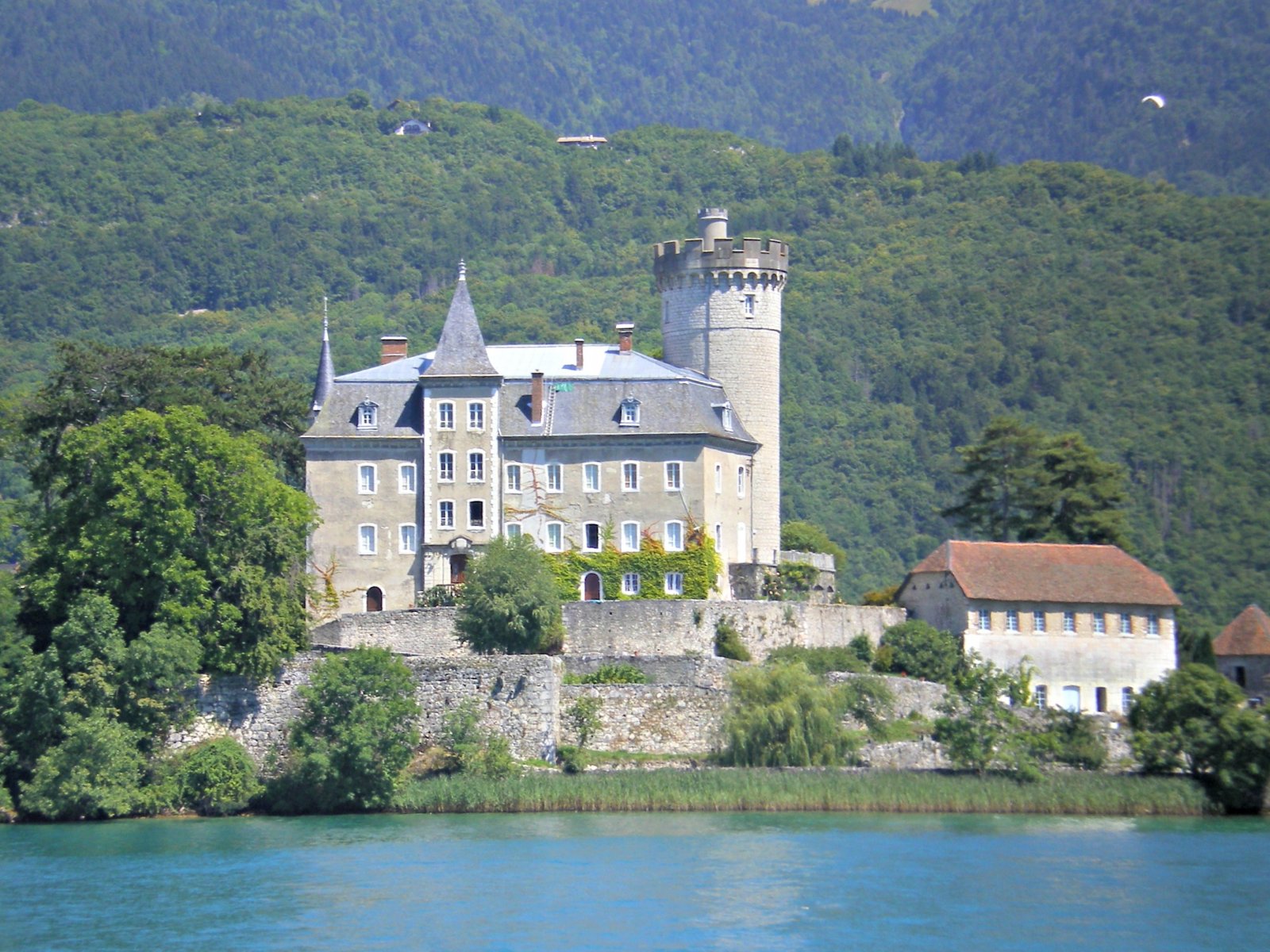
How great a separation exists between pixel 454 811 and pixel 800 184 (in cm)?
9484

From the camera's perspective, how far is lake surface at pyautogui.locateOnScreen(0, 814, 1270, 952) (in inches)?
1394

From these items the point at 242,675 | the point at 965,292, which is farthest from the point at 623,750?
the point at 965,292

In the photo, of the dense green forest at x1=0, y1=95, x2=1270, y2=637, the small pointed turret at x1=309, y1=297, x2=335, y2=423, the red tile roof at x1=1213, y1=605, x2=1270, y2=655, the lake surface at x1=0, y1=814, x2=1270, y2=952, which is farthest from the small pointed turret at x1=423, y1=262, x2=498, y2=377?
the dense green forest at x1=0, y1=95, x2=1270, y2=637

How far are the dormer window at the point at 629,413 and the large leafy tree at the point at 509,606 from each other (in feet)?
21.7

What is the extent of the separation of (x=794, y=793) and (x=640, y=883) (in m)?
9.67

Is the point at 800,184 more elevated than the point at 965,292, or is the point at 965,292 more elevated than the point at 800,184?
the point at 800,184

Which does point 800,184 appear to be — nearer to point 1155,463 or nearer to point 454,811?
point 1155,463

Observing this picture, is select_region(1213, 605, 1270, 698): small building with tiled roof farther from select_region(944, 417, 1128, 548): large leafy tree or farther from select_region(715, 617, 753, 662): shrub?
select_region(715, 617, 753, 662): shrub

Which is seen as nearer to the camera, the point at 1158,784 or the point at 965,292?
the point at 1158,784

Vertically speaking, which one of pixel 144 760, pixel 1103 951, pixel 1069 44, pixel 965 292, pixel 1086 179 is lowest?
pixel 1103 951

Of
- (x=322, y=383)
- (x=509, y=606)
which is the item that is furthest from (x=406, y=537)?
(x=322, y=383)

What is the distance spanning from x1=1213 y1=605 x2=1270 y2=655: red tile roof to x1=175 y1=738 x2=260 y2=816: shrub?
99.6 ft

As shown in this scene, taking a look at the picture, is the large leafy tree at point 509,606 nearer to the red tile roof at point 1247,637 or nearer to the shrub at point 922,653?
the shrub at point 922,653

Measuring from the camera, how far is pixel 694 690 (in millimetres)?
51562
